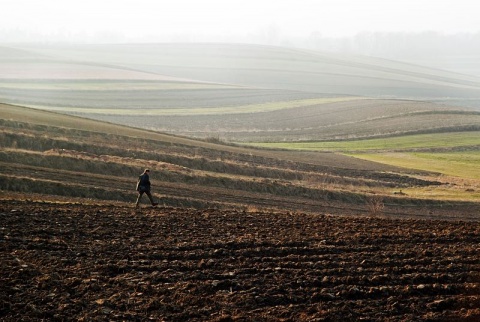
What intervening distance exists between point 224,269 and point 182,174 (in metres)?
18.0

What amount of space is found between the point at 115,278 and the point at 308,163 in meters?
31.3

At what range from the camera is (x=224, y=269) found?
15578mm

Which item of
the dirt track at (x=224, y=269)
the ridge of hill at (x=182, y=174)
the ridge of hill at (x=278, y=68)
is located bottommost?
the ridge of hill at (x=182, y=174)

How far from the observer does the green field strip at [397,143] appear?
194ft

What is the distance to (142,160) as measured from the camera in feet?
116

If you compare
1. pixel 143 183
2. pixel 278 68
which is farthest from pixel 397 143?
pixel 278 68

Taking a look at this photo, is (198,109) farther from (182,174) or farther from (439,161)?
(182,174)

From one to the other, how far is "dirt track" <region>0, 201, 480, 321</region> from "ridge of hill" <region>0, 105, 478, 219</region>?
21.6 feet

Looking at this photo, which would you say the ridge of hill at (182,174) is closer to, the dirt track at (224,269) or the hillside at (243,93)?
the dirt track at (224,269)

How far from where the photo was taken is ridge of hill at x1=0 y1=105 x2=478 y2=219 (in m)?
28.6

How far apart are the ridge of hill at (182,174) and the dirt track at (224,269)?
6.59 m

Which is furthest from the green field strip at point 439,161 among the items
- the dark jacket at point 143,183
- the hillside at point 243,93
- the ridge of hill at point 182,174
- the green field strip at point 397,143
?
the dark jacket at point 143,183

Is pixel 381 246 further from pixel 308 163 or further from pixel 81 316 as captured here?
pixel 308 163

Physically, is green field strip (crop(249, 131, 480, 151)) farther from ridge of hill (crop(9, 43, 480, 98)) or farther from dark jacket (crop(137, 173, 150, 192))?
ridge of hill (crop(9, 43, 480, 98))
